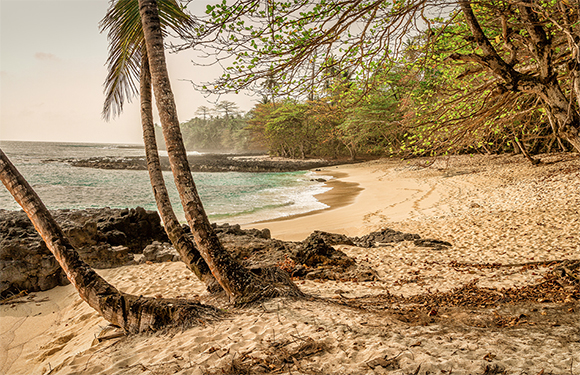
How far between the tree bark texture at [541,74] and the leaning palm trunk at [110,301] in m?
4.79

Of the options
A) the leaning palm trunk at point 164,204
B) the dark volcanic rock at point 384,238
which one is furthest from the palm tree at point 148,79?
the dark volcanic rock at point 384,238

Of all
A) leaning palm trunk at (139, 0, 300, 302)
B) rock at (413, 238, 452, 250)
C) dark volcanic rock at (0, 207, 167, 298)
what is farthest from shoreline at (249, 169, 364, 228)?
leaning palm trunk at (139, 0, 300, 302)

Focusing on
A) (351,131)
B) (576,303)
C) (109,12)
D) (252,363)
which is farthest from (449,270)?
(351,131)

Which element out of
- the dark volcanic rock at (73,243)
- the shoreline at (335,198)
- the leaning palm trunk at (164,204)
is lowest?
the shoreline at (335,198)

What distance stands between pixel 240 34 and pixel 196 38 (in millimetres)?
556

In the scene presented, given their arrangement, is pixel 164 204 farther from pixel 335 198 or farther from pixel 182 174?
pixel 335 198

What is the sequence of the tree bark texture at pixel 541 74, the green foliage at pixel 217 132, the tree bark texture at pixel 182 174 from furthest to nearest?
the green foliage at pixel 217 132
the tree bark texture at pixel 541 74
the tree bark texture at pixel 182 174

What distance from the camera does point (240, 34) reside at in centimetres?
387

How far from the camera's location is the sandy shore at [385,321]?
245cm

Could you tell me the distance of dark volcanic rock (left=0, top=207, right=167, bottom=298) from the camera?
5797 millimetres

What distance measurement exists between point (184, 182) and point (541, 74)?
4.84m

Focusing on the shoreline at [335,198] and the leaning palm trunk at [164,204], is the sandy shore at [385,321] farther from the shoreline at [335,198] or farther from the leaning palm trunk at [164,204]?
the shoreline at [335,198]

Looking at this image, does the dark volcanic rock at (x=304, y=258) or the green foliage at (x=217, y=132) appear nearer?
the dark volcanic rock at (x=304, y=258)

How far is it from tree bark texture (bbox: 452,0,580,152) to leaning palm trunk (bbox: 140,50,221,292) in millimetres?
4685
